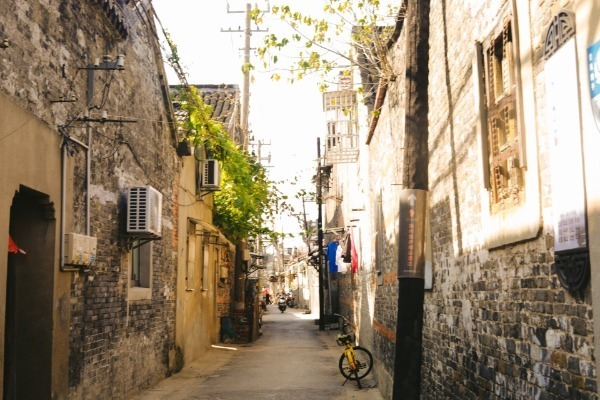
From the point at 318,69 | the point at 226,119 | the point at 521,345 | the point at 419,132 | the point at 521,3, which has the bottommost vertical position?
the point at 521,345

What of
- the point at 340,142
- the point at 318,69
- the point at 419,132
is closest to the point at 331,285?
the point at 340,142

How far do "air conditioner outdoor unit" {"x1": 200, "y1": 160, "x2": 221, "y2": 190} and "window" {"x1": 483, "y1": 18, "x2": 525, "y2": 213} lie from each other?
13.0 m

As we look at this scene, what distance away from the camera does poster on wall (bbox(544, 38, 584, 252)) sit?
407cm

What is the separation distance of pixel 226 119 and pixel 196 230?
38.1ft

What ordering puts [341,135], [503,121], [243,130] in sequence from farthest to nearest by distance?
[243,130] < [341,135] < [503,121]

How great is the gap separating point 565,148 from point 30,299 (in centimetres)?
615

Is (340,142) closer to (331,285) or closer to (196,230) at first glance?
(196,230)

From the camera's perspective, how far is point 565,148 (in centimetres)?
425

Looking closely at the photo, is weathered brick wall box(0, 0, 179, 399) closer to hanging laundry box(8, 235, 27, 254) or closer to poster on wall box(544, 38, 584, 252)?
hanging laundry box(8, 235, 27, 254)

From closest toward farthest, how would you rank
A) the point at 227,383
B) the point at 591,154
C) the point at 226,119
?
the point at 591,154, the point at 227,383, the point at 226,119

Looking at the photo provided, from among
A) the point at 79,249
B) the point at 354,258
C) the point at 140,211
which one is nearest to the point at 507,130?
the point at 79,249

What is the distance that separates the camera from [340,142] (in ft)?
74.7

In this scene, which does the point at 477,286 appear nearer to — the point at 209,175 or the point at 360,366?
the point at 360,366

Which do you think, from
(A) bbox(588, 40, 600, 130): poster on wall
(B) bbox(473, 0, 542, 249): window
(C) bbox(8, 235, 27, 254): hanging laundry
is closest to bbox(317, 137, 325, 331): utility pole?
(C) bbox(8, 235, 27, 254): hanging laundry
